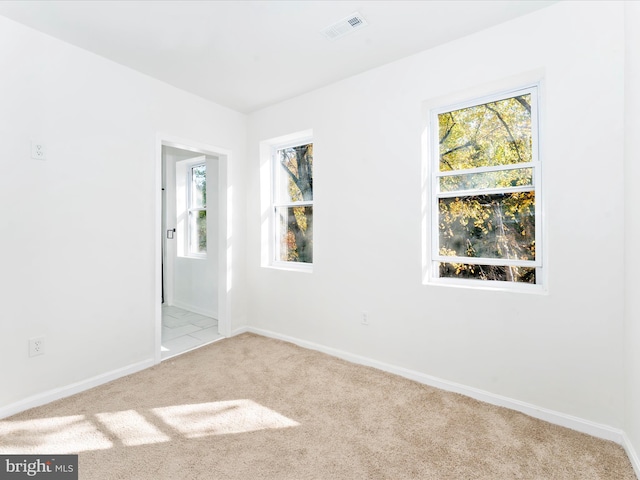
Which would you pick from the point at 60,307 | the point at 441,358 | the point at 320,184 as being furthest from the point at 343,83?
the point at 60,307

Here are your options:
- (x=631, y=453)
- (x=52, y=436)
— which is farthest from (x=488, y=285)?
(x=52, y=436)

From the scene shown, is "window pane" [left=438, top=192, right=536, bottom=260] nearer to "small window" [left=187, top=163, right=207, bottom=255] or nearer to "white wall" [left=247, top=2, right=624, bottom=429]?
"white wall" [left=247, top=2, right=624, bottom=429]

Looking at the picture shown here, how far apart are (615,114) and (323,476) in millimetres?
2584

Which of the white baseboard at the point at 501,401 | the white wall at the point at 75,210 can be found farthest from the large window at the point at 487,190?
the white wall at the point at 75,210

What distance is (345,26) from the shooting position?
221 cm

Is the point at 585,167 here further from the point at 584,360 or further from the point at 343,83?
the point at 343,83

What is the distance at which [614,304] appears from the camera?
1.83 m

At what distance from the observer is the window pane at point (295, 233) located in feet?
11.5

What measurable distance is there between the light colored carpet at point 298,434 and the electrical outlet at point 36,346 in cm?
38

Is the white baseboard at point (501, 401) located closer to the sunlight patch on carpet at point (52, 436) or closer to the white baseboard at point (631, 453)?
the white baseboard at point (631, 453)

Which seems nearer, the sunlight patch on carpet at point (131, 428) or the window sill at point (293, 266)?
the sunlight patch on carpet at point (131, 428)

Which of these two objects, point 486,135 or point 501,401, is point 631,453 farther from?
point 486,135

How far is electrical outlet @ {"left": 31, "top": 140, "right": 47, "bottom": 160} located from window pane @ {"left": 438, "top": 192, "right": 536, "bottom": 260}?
10.0 feet

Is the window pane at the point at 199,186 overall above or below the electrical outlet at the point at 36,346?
above
